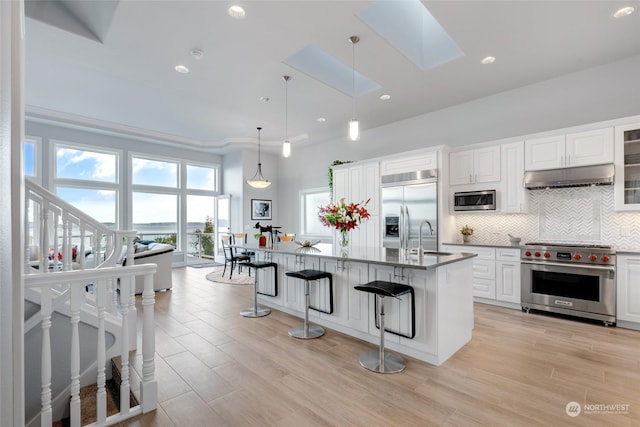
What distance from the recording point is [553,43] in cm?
358

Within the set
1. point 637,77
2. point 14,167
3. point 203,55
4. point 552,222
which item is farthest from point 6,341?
point 637,77

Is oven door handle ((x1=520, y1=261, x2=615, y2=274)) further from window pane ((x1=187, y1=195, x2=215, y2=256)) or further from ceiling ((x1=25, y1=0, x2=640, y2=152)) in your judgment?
window pane ((x1=187, y1=195, x2=215, y2=256))

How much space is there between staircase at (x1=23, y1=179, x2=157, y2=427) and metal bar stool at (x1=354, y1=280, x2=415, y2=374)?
5.47 feet

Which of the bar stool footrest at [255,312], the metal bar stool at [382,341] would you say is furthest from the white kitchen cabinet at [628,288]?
the bar stool footrest at [255,312]

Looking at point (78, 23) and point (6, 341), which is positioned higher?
point (78, 23)

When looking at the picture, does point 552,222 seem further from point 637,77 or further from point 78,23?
point 78,23

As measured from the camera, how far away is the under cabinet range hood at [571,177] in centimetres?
375

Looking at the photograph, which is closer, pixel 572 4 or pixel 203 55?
pixel 572 4

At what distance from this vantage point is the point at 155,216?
8148 mm

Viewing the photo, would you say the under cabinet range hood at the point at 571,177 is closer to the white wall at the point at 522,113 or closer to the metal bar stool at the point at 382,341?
the white wall at the point at 522,113

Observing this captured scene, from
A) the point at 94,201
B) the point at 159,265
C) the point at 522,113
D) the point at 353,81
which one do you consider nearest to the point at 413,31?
the point at 353,81

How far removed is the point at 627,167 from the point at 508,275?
6.19 ft

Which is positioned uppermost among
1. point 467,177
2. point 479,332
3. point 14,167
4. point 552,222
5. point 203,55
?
point 203,55

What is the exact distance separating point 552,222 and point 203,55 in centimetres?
536
